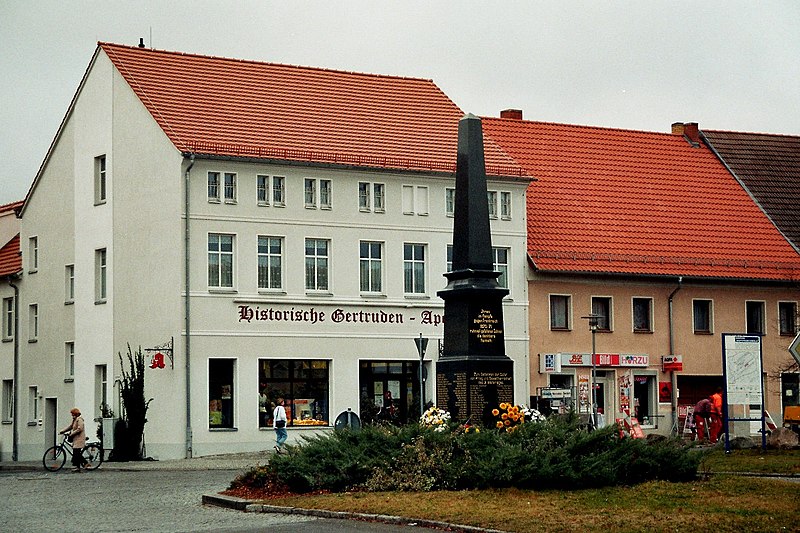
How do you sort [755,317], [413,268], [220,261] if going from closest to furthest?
[220,261] → [413,268] → [755,317]

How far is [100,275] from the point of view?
49.0m

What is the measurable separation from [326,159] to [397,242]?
365 cm

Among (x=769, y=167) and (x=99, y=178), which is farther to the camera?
(x=769, y=167)

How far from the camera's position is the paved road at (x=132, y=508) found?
2011 cm

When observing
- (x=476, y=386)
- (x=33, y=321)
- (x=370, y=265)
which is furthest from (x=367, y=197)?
(x=476, y=386)

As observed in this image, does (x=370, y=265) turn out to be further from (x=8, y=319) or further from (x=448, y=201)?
(x=8, y=319)

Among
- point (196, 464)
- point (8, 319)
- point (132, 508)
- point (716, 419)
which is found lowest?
point (196, 464)

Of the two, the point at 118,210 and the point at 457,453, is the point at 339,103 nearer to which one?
the point at 118,210

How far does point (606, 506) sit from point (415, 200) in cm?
2908

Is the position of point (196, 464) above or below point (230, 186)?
below

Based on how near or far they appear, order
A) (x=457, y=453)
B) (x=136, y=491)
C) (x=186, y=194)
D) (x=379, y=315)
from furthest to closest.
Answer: (x=379, y=315) < (x=186, y=194) < (x=136, y=491) < (x=457, y=453)

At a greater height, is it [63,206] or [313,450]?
[63,206]

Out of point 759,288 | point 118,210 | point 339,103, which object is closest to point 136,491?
point 118,210

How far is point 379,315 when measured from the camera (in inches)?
1879
